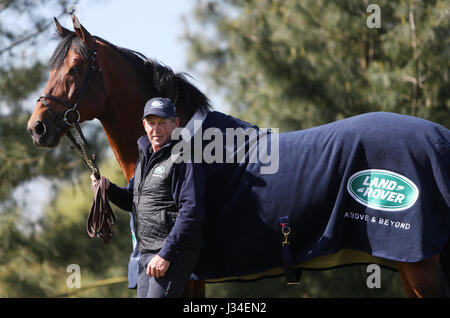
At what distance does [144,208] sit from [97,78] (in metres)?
0.90

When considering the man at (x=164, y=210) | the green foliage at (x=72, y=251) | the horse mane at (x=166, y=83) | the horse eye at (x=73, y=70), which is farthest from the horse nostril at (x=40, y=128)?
the green foliage at (x=72, y=251)

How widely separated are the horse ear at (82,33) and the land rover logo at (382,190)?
5.43 ft

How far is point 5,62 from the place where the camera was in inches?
235

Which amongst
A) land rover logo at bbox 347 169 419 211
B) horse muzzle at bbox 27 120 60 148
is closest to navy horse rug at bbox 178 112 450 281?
land rover logo at bbox 347 169 419 211

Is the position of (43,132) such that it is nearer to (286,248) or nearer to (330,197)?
(286,248)

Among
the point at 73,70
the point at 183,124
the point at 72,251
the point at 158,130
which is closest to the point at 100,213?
the point at 158,130

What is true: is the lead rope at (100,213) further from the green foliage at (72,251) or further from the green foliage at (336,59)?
the green foliage at (336,59)

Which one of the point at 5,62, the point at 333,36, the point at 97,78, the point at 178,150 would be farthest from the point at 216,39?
the point at 178,150

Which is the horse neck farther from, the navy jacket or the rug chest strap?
the rug chest strap

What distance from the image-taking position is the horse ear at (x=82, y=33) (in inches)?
114

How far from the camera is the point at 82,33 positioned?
2.90m

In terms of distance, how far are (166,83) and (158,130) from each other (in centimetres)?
58

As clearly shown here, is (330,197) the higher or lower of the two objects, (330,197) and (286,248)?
the higher
